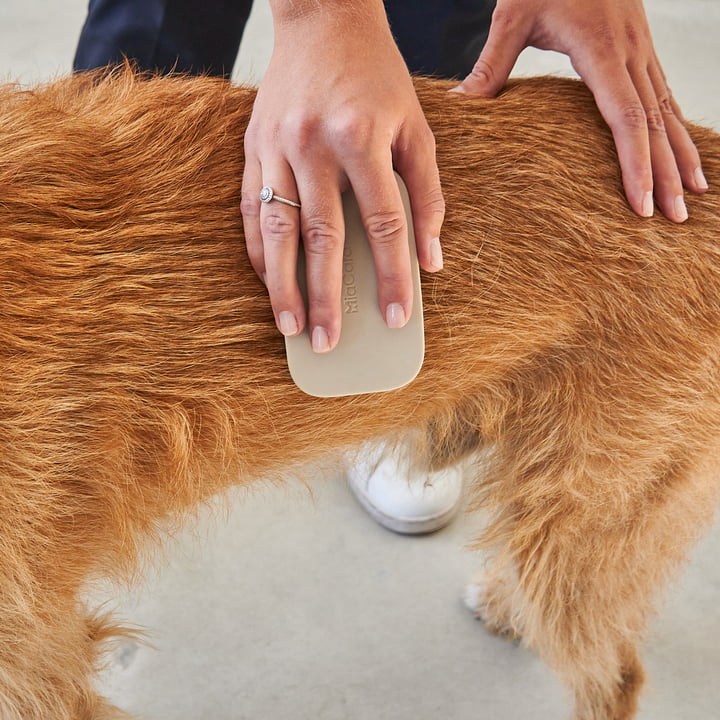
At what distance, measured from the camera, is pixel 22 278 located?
613 mm

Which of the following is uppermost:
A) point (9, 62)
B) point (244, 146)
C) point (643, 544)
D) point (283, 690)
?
point (244, 146)

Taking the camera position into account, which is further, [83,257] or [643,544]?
[643,544]

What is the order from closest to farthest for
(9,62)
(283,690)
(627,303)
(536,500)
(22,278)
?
(22,278) < (627,303) < (536,500) < (283,690) < (9,62)

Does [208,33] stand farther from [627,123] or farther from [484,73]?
[627,123]

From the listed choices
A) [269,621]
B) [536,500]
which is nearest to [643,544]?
[536,500]

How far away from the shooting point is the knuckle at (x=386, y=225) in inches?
25.9

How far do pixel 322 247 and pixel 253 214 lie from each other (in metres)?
0.07

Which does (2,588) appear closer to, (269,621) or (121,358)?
(121,358)

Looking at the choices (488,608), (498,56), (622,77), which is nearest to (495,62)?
(498,56)

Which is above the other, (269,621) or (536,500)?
(536,500)

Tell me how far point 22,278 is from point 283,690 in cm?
94

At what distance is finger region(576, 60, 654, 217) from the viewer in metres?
0.73

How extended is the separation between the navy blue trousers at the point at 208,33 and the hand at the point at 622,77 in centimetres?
39

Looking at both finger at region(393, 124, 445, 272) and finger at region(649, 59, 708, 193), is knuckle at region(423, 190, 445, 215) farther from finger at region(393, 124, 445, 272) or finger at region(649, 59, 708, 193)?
finger at region(649, 59, 708, 193)
